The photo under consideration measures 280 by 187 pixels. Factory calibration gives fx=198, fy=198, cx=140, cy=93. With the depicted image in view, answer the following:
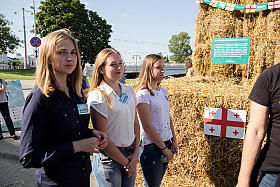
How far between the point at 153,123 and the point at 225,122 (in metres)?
1.21

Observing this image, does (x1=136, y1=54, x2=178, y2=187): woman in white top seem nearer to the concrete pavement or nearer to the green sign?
the concrete pavement

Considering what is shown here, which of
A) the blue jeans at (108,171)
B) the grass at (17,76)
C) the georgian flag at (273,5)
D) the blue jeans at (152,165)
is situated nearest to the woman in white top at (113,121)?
the blue jeans at (108,171)

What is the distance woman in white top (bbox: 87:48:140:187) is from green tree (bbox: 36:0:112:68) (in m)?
30.1

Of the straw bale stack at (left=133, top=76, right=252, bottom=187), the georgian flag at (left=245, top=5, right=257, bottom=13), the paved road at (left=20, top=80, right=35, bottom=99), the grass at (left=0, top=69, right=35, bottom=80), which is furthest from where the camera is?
the grass at (left=0, top=69, right=35, bottom=80)

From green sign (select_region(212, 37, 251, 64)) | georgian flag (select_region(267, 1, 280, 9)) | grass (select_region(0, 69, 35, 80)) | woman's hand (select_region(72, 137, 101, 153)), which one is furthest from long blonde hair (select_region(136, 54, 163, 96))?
grass (select_region(0, 69, 35, 80))

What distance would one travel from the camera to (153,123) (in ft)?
7.43

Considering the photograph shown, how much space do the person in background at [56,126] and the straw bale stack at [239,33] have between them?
16.4 ft

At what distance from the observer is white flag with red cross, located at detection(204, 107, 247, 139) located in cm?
274

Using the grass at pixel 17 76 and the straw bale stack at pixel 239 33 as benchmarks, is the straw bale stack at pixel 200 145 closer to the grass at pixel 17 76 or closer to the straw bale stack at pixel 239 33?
the straw bale stack at pixel 239 33

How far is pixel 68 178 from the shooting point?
4.78ft

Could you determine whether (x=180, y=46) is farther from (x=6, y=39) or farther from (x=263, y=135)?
(x=263, y=135)

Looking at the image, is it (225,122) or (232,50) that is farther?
(232,50)

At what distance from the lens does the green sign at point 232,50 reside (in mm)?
4297

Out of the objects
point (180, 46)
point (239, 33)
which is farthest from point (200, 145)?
point (180, 46)
